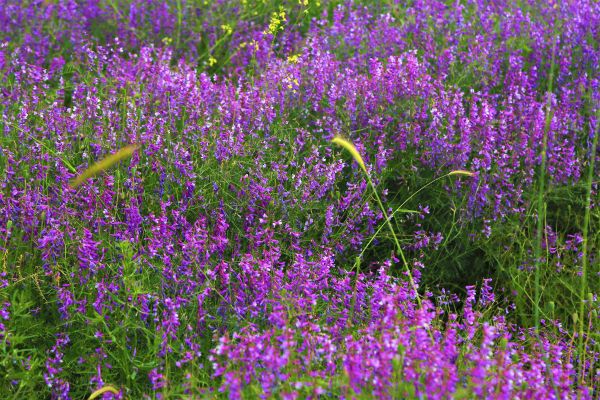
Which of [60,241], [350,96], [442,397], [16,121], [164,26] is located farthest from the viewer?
[164,26]

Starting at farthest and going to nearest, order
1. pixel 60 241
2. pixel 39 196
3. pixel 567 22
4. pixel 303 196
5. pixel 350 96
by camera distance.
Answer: pixel 567 22
pixel 350 96
pixel 303 196
pixel 39 196
pixel 60 241

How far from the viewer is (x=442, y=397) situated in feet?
6.40

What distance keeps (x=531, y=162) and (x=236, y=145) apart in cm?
125

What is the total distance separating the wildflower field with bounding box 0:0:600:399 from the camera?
88.5 inches

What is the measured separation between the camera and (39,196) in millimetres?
2750

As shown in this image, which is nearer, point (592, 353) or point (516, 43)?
point (592, 353)

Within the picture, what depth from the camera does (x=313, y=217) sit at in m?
3.16

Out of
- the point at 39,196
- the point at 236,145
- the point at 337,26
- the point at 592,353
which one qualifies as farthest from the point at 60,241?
the point at 337,26

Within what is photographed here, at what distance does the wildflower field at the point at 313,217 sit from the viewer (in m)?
2.25

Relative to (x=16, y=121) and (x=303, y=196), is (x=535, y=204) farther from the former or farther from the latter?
(x=16, y=121)

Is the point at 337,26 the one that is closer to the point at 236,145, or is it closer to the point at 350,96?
the point at 350,96

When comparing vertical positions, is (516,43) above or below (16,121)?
above

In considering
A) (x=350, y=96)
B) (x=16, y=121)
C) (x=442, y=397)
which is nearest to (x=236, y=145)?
(x=350, y=96)

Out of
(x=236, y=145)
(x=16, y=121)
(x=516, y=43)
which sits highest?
(x=516, y=43)
